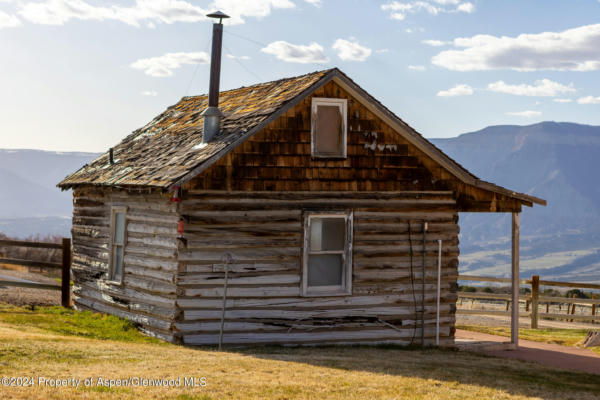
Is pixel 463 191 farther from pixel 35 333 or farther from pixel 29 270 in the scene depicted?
pixel 29 270

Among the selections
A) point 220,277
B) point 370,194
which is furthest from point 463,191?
point 220,277

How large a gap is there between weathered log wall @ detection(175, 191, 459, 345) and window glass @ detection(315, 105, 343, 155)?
96cm

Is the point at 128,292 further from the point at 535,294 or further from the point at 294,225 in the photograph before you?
the point at 535,294

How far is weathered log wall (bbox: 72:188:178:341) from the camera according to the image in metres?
15.6

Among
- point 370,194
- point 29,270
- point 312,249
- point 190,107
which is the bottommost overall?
point 29,270

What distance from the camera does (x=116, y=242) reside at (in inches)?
712

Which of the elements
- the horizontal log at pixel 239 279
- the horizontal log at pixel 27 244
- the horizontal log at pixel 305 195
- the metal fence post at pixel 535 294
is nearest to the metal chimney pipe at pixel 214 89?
the horizontal log at pixel 305 195

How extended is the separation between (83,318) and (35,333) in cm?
330

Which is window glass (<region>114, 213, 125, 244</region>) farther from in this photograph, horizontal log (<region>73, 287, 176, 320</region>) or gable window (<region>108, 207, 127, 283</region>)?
horizontal log (<region>73, 287, 176, 320</region>)

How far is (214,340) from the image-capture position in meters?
15.4

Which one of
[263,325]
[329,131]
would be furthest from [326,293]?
[329,131]

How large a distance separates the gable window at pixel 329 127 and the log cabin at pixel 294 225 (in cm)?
3

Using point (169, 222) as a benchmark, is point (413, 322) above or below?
below

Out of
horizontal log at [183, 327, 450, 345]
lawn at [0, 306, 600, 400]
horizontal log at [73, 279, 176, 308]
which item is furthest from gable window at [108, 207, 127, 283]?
horizontal log at [183, 327, 450, 345]
